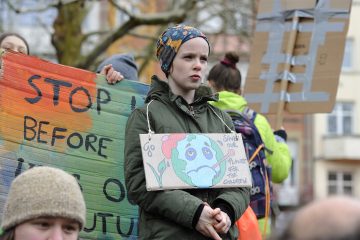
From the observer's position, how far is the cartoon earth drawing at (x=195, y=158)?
380 centimetres

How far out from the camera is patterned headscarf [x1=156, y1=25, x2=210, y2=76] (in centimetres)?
398

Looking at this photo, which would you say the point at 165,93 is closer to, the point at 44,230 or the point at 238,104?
the point at 238,104

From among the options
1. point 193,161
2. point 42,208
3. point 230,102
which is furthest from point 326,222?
Result: point 230,102

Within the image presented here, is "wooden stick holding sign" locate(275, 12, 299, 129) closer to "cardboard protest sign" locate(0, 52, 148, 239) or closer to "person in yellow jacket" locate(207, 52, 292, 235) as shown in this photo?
"person in yellow jacket" locate(207, 52, 292, 235)

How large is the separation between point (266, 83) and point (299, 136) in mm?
34351

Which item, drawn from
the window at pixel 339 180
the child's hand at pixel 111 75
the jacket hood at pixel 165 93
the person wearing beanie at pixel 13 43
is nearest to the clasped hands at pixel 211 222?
the jacket hood at pixel 165 93

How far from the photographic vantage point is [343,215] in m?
1.63

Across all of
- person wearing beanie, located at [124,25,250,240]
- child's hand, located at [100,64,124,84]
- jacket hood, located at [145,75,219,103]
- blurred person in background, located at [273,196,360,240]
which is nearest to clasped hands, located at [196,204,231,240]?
person wearing beanie, located at [124,25,250,240]

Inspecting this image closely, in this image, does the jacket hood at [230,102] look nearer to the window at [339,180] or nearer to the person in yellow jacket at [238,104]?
the person in yellow jacket at [238,104]

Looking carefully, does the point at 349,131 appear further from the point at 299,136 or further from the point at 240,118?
the point at 240,118

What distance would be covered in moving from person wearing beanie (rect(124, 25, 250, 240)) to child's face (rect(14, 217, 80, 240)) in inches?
31.0

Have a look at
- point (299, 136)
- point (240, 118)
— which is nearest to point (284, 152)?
point (240, 118)

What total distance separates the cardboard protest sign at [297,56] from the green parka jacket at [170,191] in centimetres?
216

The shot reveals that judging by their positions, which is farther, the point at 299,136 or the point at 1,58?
the point at 299,136
